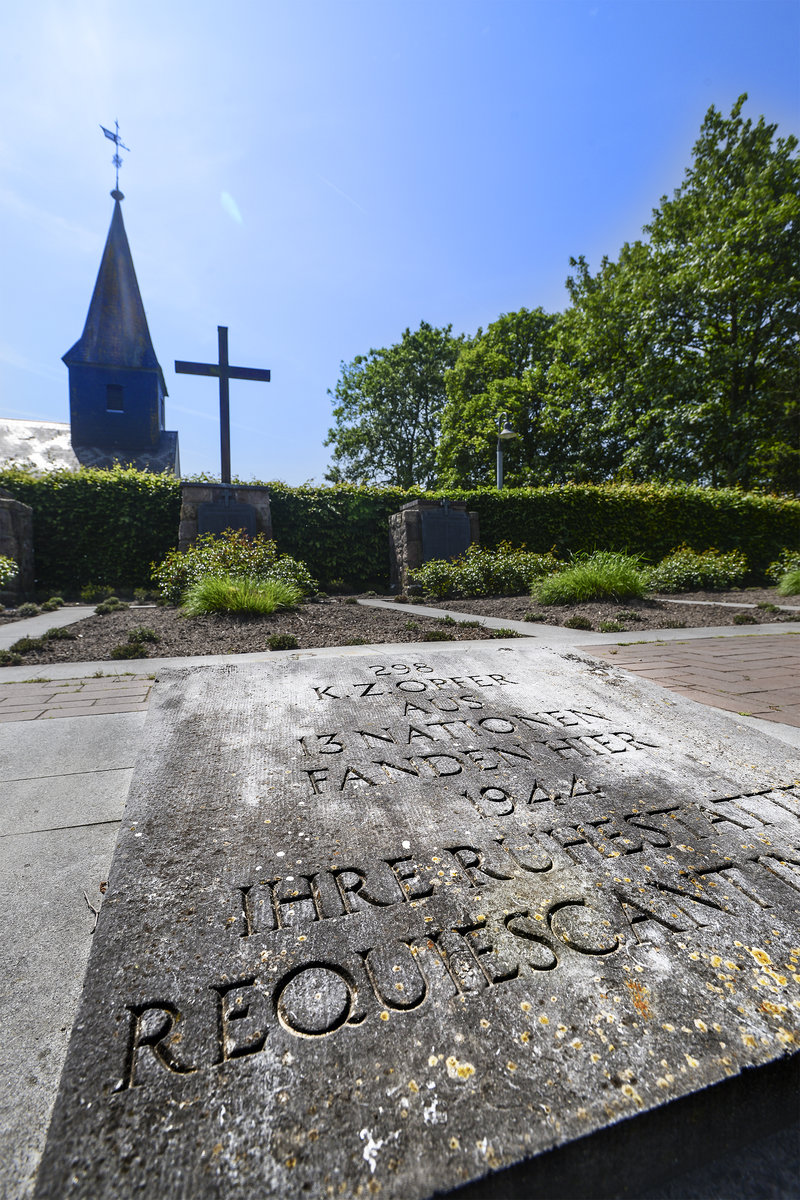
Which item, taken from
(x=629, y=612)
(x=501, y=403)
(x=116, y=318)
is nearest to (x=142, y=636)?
(x=629, y=612)

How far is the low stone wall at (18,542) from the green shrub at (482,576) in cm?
641

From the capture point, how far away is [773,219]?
15.6 meters

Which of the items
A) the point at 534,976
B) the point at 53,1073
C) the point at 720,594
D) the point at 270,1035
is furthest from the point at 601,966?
the point at 720,594

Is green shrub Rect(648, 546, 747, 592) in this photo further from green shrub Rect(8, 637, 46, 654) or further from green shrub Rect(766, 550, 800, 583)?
green shrub Rect(8, 637, 46, 654)

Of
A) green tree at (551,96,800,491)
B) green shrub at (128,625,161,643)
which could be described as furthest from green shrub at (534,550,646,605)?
green tree at (551,96,800,491)

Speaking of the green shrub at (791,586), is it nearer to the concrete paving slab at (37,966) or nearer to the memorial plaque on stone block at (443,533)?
the memorial plaque on stone block at (443,533)

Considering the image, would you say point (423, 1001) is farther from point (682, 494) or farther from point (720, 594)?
point (682, 494)

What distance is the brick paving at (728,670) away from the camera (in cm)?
253

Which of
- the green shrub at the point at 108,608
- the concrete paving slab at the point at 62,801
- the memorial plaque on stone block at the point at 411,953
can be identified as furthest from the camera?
the green shrub at the point at 108,608

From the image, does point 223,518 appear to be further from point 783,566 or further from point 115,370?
point 115,370

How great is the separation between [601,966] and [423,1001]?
14.5 inches

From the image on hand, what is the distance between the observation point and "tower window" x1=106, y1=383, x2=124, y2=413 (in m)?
22.9

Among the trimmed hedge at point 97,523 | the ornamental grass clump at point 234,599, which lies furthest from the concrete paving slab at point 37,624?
the trimmed hedge at point 97,523

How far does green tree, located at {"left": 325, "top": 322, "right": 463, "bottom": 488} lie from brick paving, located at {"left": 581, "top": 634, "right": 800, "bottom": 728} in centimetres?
2278
